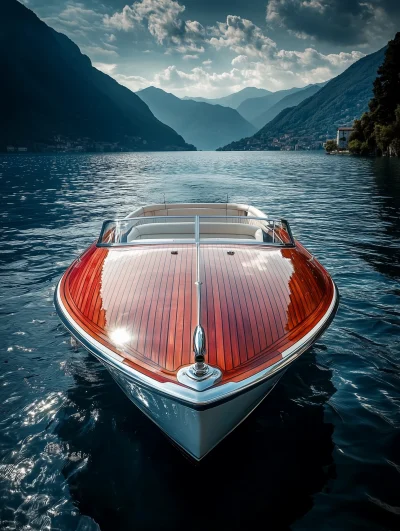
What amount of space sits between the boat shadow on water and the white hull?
1.82ft

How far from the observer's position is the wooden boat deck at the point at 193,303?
11.7ft

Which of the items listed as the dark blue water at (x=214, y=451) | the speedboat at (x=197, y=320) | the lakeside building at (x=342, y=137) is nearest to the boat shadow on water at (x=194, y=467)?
the dark blue water at (x=214, y=451)

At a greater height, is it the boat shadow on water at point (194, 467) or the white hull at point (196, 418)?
the white hull at point (196, 418)

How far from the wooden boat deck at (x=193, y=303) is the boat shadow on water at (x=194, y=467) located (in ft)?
3.97

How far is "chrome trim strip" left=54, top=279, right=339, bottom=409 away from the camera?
9.61 ft

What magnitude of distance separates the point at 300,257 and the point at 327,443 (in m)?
2.61

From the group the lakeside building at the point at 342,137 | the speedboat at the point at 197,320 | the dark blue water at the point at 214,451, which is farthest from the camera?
the lakeside building at the point at 342,137

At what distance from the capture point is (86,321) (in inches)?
173

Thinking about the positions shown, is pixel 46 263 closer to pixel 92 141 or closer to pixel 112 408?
pixel 112 408

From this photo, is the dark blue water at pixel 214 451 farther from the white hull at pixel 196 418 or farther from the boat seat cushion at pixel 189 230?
the boat seat cushion at pixel 189 230

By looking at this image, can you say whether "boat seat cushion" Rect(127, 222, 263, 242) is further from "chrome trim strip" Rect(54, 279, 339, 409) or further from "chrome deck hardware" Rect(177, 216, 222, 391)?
"chrome deck hardware" Rect(177, 216, 222, 391)

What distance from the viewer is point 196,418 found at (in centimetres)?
300

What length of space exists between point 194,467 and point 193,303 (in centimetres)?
172

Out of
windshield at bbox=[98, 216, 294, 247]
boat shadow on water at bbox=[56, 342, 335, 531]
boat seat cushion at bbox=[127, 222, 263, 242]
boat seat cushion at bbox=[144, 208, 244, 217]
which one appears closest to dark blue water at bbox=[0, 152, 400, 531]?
boat shadow on water at bbox=[56, 342, 335, 531]
